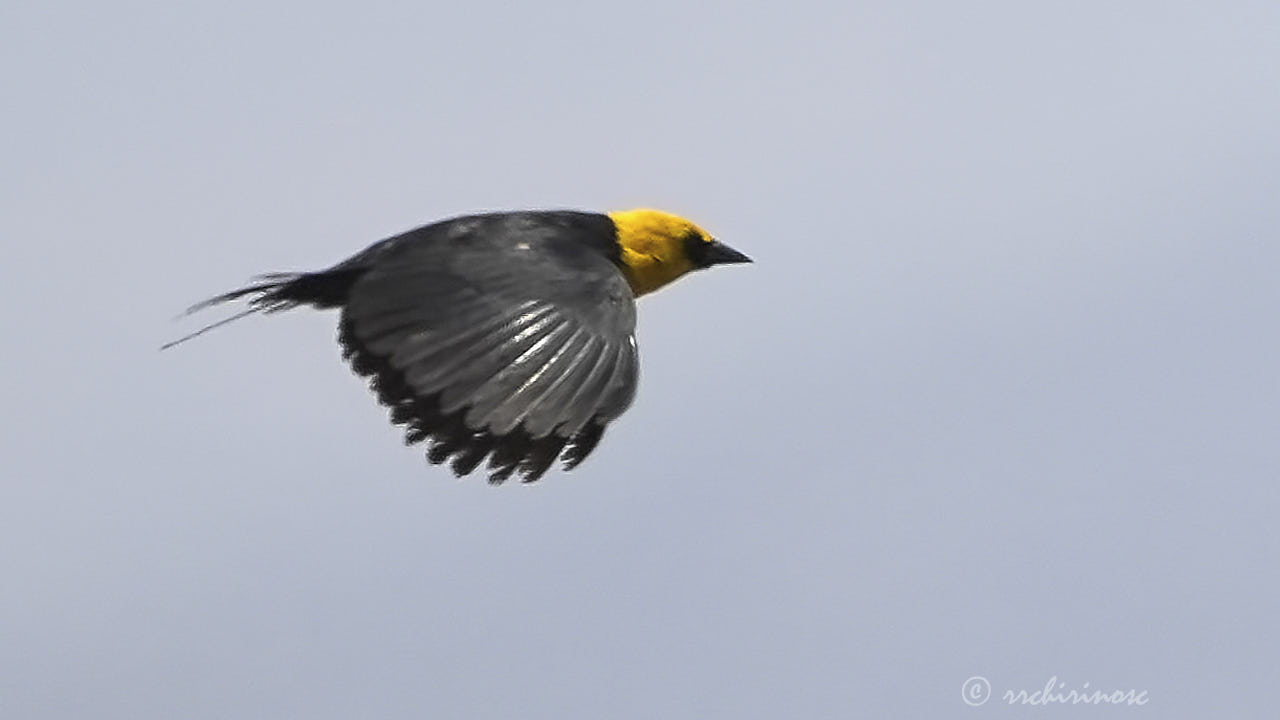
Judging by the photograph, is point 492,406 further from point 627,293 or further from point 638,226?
point 638,226

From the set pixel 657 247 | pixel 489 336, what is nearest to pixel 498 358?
pixel 489 336

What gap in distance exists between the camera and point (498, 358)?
492 inches

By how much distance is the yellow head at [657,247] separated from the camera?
631 inches

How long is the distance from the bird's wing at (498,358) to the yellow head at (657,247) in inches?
101

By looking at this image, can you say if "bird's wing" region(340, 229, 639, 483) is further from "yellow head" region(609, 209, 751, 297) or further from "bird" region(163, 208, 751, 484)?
"yellow head" region(609, 209, 751, 297)

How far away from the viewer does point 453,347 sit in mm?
12586

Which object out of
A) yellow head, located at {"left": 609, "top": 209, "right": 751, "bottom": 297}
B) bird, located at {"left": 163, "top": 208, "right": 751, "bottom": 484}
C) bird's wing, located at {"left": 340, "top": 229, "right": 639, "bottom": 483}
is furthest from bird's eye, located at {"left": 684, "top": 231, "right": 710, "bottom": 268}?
bird's wing, located at {"left": 340, "top": 229, "right": 639, "bottom": 483}

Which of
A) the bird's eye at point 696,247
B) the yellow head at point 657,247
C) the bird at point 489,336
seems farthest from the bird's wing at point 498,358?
the bird's eye at point 696,247

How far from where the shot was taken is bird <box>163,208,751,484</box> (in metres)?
12.4

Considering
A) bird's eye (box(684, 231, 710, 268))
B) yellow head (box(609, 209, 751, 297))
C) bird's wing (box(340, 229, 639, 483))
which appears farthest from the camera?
bird's eye (box(684, 231, 710, 268))

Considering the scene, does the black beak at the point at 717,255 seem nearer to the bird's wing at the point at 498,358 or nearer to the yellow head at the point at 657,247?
the yellow head at the point at 657,247

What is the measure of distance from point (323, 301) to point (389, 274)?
90 centimetres

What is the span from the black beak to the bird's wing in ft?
10.7

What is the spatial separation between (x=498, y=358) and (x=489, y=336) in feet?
0.61
